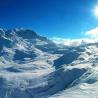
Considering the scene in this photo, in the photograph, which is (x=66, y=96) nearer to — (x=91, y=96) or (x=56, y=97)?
(x=56, y=97)

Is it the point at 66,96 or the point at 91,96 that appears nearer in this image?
the point at 91,96

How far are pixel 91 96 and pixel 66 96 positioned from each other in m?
17.0

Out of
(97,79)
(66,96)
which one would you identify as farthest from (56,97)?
(97,79)

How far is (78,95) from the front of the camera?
131 metres

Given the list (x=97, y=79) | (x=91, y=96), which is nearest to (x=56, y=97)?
(x=91, y=96)

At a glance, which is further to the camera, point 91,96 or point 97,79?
point 97,79

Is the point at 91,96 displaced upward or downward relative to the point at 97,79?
downward

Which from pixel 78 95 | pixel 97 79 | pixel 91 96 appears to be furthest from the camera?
pixel 97 79

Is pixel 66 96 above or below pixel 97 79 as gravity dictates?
below

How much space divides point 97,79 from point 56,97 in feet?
238

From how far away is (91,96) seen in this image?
121m

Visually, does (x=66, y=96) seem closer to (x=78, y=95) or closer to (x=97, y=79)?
(x=78, y=95)

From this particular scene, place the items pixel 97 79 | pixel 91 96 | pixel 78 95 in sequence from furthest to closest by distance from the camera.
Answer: pixel 97 79 → pixel 78 95 → pixel 91 96

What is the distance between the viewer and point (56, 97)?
440ft
